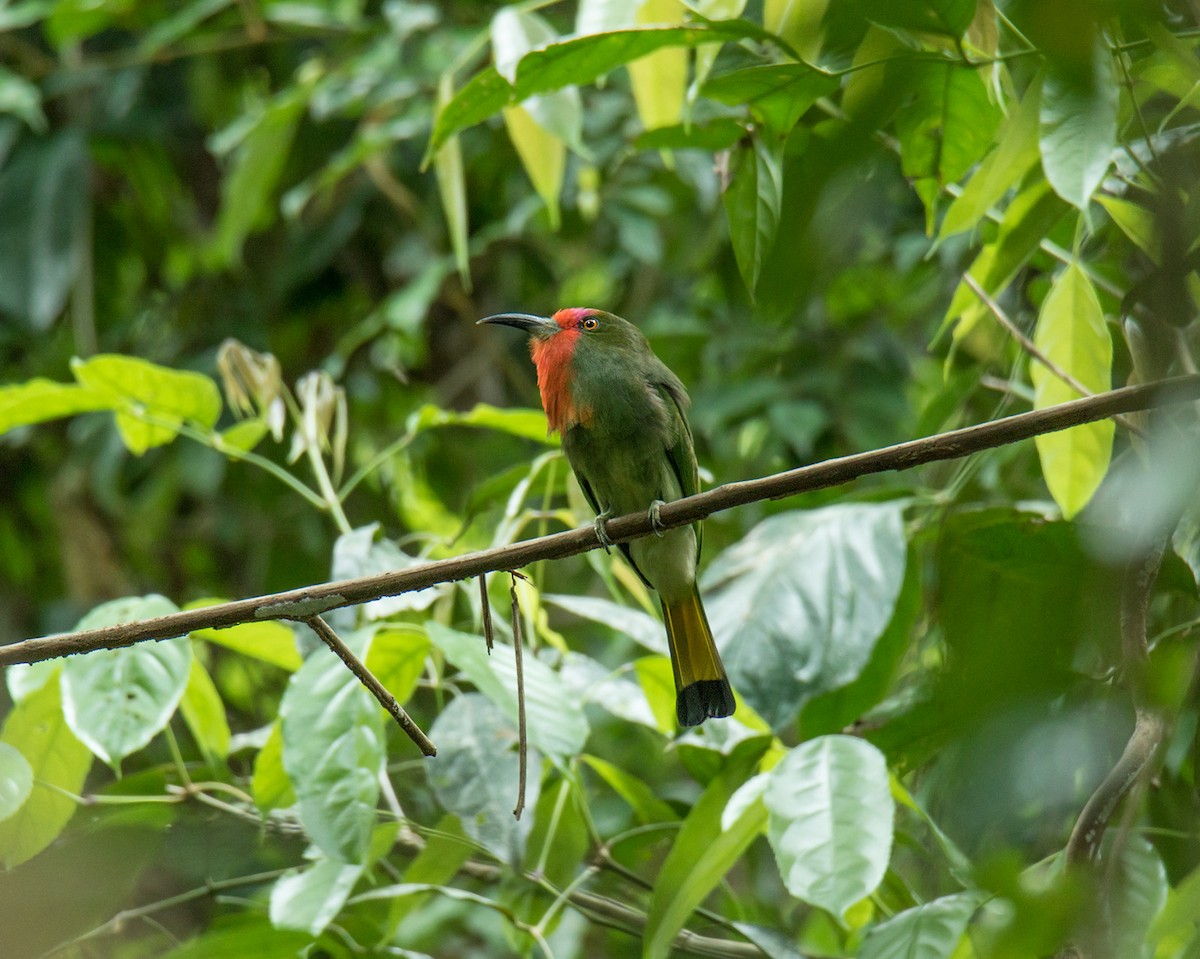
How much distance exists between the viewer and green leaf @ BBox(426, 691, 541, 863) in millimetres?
2436

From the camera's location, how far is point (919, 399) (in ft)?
17.1

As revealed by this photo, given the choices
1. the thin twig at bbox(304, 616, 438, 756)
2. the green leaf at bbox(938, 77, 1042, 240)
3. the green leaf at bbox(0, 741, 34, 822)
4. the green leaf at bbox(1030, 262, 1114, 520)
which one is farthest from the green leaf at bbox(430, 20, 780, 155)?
the green leaf at bbox(0, 741, 34, 822)

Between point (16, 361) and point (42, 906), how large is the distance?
3662 mm

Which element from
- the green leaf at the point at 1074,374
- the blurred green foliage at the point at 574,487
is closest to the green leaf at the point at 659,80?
the blurred green foliage at the point at 574,487

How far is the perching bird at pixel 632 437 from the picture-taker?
9.61 ft

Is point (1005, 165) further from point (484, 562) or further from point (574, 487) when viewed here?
point (574, 487)

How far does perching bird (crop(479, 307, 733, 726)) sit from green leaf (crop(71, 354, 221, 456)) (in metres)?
0.68

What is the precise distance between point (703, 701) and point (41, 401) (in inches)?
58.8

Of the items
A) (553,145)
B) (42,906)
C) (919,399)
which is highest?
(553,145)

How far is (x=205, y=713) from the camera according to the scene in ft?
8.32

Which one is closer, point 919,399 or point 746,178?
point 746,178

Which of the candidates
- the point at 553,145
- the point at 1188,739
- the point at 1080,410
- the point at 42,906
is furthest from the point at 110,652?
the point at 1188,739

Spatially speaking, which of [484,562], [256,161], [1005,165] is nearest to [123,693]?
[484,562]

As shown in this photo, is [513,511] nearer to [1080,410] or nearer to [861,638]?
[861,638]
